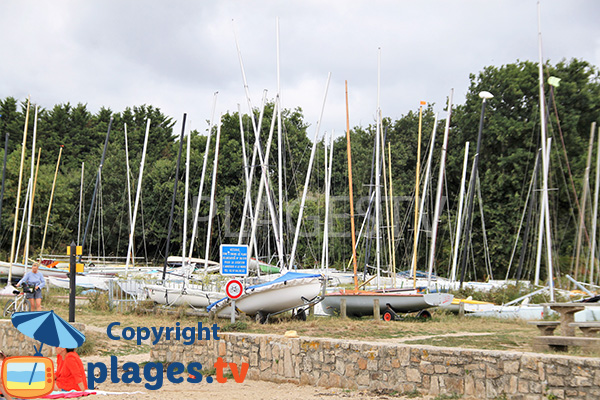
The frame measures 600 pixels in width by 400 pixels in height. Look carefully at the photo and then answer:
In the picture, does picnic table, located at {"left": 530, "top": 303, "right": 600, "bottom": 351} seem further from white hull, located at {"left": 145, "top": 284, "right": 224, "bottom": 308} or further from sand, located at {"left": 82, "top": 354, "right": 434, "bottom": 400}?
white hull, located at {"left": 145, "top": 284, "right": 224, "bottom": 308}

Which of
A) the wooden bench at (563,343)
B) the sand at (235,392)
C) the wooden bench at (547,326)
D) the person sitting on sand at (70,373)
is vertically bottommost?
the sand at (235,392)

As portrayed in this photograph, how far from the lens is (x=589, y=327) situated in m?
11.0

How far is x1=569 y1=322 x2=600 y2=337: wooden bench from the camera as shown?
35.5ft

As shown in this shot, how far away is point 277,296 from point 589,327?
28.6 ft

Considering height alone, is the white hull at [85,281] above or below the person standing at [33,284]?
below

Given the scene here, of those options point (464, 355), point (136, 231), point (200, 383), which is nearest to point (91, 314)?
point (200, 383)

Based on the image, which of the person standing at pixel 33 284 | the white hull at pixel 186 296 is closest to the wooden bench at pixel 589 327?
the white hull at pixel 186 296

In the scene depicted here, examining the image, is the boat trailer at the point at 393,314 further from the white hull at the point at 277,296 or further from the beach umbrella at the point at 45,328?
the beach umbrella at the point at 45,328

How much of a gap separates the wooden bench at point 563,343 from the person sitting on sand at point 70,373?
7798 mm

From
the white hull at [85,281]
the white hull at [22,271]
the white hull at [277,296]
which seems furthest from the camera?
the white hull at [22,271]

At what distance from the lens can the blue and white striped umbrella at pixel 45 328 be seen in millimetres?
7480

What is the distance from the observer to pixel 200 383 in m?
11.6

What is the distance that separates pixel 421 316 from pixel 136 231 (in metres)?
31.7

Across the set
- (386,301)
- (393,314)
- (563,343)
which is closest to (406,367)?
(563,343)
